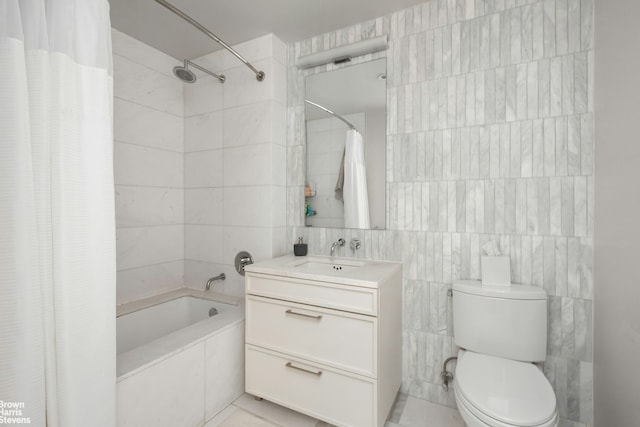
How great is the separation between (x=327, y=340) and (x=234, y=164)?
1427 mm

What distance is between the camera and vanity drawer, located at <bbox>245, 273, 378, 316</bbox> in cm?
135

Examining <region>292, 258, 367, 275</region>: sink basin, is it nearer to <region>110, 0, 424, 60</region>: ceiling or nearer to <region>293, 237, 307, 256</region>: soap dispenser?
<region>293, 237, 307, 256</region>: soap dispenser

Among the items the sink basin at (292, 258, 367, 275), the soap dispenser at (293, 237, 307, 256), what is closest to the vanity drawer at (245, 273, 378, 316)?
the sink basin at (292, 258, 367, 275)

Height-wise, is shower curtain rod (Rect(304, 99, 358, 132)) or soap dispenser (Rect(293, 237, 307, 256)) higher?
shower curtain rod (Rect(304, 99, 358, 132))

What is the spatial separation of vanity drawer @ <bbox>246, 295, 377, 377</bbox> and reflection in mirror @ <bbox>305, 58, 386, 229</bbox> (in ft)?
2.23

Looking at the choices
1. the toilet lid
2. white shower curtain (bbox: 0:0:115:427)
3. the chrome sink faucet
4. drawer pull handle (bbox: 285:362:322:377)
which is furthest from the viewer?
the chrome sink faucet

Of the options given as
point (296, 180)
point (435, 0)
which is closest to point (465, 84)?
point (435, 0)

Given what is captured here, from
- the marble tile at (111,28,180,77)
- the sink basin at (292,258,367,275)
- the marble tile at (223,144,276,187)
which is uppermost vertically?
the marble tile at (111,28,180,77)

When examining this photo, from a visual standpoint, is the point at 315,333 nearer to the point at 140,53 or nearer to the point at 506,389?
the point at 506,389

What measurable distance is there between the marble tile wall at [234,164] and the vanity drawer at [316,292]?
43 cm

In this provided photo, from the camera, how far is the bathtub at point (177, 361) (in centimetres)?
125

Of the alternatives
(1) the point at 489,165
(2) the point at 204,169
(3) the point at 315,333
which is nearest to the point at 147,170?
(2) the point at 204,169

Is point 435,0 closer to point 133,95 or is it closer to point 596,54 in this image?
point 596,54

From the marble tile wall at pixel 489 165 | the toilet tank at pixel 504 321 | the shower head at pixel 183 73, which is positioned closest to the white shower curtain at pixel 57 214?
the shower head at pixel 183 73
